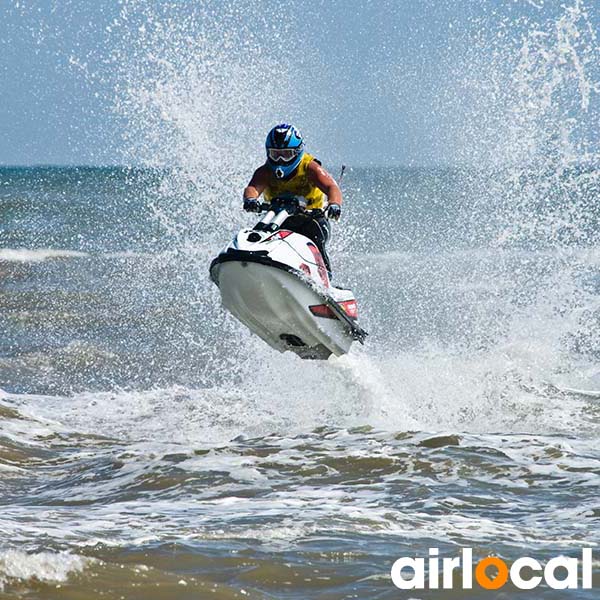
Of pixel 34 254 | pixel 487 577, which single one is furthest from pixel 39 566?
pixel 34 254

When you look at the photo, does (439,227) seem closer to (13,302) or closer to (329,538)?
(13,302)

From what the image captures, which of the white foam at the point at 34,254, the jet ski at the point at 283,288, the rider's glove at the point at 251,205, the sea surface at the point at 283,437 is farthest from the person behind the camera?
the white foam at the point at 34,254

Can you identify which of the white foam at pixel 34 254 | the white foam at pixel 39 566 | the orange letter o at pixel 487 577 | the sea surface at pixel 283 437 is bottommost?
the white foam at pixel 39 566

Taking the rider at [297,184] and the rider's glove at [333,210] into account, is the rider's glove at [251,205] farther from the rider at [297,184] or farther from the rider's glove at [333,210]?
the rider's glove at [333,210]

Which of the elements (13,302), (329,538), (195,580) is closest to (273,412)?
(329,538)

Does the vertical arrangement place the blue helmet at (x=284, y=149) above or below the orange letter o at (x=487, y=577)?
above

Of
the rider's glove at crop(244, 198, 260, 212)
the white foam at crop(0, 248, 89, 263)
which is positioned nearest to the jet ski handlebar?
the rider's glove at crop(244, 198, 260, 212)

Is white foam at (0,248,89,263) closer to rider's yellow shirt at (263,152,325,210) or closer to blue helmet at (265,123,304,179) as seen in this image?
rider's yellow shirt at (263,152,325,210)

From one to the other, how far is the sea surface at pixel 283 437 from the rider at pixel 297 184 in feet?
4.47

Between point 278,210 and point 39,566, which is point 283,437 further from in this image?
point 39,566

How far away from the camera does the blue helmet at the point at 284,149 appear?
9711 millimetres
